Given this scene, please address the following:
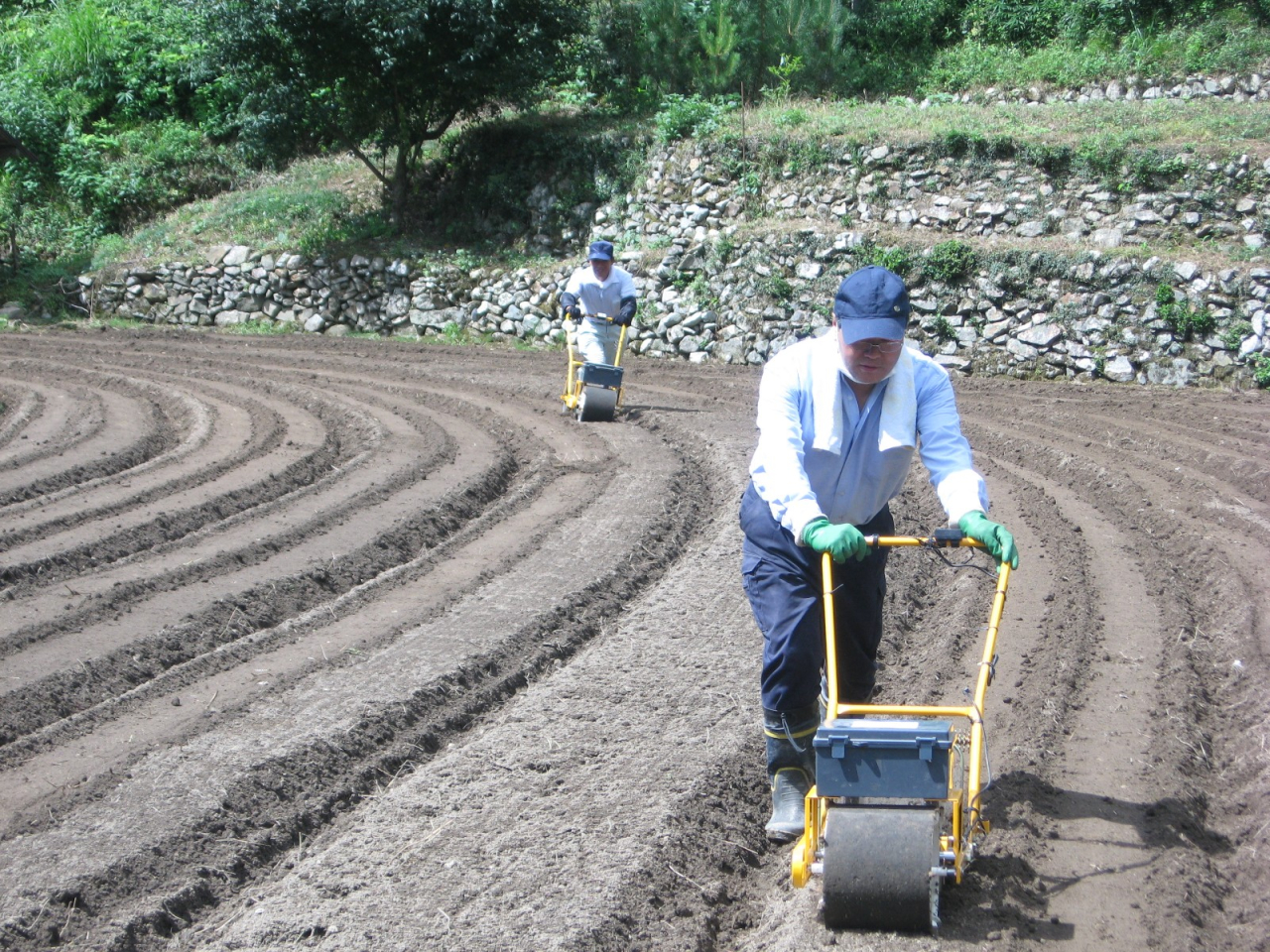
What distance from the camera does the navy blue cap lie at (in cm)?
366

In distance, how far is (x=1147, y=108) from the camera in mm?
19891

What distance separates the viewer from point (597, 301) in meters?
12.8

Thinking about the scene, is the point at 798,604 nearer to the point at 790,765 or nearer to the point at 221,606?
the point at 790,765

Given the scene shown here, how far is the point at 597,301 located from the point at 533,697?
25.6 ft

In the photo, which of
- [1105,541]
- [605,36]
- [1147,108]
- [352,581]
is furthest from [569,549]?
[605,36]

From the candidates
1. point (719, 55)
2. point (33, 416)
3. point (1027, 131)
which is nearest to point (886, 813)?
point (33, 416)

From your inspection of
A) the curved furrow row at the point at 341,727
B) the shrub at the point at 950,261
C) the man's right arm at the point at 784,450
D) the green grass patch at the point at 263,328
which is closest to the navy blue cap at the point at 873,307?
the man's right arm at the point at 784,450

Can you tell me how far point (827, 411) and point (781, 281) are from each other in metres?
14.5

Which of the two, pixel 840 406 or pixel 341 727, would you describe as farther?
pixel 341 727

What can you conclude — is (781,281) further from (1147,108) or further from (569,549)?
(569,549)

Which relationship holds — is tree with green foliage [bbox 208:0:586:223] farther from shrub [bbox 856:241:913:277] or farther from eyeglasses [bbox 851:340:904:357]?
eyeglasses [bbox 851:340:904:357]

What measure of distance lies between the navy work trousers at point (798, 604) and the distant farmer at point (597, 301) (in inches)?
335

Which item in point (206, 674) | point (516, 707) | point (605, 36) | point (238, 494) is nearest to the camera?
point (516, 707)

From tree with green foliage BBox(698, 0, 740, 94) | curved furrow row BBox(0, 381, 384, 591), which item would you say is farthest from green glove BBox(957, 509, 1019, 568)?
tree with green foliage BBox(698, 0, 740, 94)
